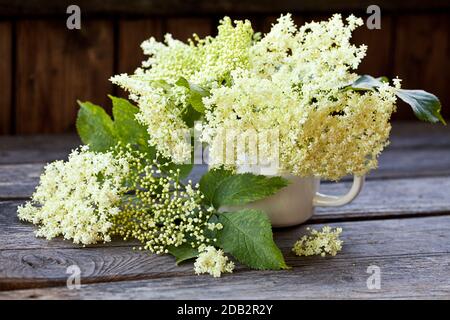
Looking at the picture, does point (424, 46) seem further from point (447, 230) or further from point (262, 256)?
point (262, 256)

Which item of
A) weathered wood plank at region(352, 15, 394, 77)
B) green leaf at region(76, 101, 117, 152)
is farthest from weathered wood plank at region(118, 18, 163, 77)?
green leaf at region(76, 101, 117, 152)

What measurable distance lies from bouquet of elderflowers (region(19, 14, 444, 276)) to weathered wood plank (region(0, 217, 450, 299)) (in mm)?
25

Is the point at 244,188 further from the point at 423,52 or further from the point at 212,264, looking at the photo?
the point at 423,52

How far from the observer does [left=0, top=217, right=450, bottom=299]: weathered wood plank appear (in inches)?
33.8

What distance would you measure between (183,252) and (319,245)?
0.18 meters

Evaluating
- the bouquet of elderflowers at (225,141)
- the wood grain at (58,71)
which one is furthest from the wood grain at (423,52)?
the bouquet of elderflowers at (225,141)

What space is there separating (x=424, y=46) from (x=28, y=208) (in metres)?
1.44

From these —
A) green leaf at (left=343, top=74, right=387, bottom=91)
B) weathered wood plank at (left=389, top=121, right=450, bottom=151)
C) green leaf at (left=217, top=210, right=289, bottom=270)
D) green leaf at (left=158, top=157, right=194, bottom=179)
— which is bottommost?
green leaf at (left=217, top=210, right=289, bottom=270)

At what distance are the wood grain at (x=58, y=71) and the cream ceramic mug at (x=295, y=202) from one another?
3.15ft

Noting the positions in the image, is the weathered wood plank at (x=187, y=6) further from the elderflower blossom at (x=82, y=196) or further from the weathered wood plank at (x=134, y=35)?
the elderflower blossom at (x=82, y=196)

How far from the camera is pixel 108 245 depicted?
99cm

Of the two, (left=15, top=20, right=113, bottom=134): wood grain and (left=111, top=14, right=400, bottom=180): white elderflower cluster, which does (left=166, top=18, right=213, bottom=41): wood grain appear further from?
(left=111, top=14, right=400, bottom=180): white elderflower cluster

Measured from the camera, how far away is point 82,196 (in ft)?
3.23

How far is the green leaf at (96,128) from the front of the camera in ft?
3.54
